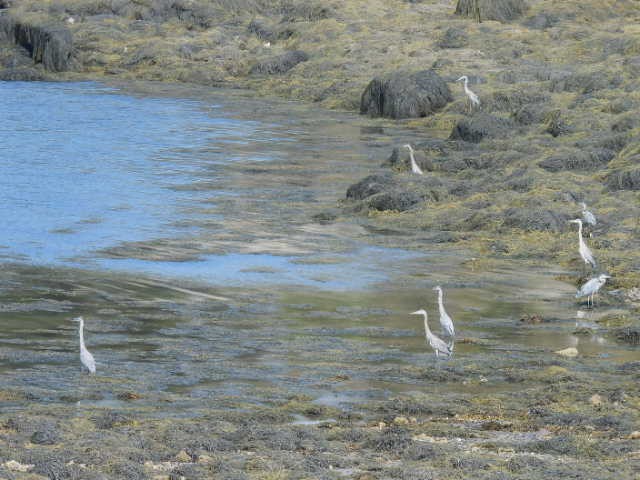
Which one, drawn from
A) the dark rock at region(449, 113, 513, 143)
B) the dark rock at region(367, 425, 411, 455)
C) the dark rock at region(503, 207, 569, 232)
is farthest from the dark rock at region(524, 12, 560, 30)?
the dark rock at region(367, 425, 411, 455)

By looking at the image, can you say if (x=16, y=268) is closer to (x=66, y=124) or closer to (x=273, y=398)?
(x=273, y=398)

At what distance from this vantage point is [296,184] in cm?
2877

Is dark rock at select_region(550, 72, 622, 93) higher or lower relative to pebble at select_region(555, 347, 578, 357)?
higher

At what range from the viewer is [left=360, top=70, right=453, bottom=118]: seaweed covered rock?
39.7m

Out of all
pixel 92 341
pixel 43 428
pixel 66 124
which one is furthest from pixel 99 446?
pixel 66 124

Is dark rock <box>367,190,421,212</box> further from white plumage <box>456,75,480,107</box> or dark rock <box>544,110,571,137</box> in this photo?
white plumage <box>456,75,480,107</box>

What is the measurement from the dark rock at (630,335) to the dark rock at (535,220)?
6.58 meters

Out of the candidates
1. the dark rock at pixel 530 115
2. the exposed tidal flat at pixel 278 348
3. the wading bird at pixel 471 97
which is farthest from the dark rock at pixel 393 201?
the wading bird at pixel 471 97

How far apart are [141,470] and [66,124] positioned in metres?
29.9

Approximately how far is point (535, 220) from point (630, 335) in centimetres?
711

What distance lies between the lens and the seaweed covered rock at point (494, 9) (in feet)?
168

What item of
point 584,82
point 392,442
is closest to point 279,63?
point 584,82

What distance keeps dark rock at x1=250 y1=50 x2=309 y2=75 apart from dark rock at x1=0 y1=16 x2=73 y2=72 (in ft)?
27.2

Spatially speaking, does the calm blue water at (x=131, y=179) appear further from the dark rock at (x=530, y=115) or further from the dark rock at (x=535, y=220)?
the dark rock at (x=530, y=115)
